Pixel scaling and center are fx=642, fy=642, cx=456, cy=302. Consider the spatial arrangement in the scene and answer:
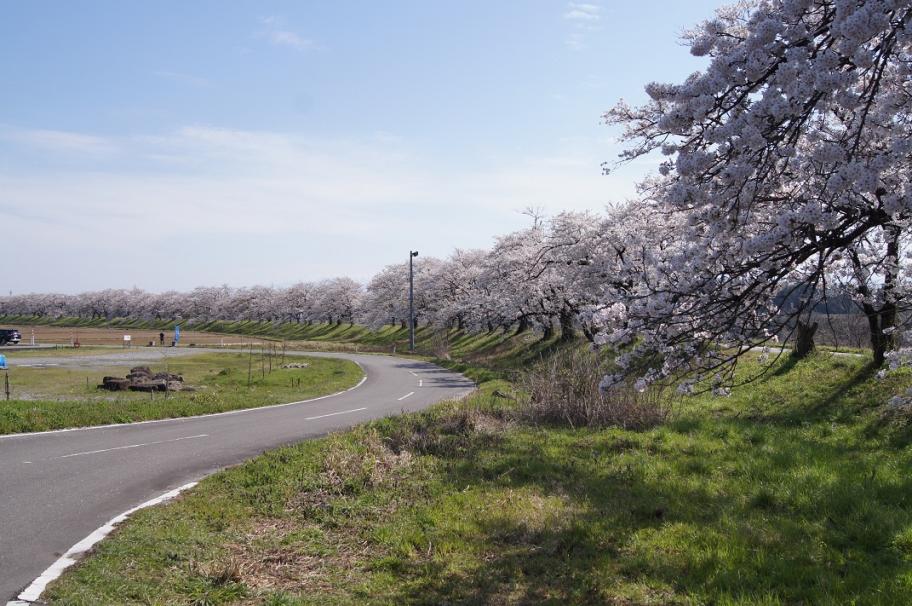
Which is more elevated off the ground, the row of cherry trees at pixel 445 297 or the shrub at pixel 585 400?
the row of cherry trees at pixel 445 297

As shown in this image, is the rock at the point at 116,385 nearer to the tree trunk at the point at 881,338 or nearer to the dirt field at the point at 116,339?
the tree trunk at the point at 881,338

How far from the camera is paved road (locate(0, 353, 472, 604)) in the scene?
737 cm

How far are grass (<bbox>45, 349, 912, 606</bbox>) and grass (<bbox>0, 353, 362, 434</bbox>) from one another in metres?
7.58

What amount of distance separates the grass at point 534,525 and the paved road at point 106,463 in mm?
752

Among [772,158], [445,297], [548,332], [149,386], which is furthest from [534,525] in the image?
[445,297]

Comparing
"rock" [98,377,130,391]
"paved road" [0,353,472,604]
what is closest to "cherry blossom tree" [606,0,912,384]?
"paved road" [0,353,472,604]

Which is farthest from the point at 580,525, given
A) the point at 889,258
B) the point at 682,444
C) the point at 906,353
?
the point at 889,258

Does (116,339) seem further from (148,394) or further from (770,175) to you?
(770,175)

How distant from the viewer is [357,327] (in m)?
107

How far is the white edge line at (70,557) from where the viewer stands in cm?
567

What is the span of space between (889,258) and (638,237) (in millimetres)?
13041

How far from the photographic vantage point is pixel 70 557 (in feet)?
22.0

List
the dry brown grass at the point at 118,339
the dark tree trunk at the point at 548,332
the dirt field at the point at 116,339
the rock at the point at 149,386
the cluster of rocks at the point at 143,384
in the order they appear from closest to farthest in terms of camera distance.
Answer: the rock at the point at 149,386 → the cluster of rocks at the point at 143,384 → the dark tree trunk at the point at 548,332 → the dirt field at the point at 116,339 → the dry brown grass at the point at 118,339

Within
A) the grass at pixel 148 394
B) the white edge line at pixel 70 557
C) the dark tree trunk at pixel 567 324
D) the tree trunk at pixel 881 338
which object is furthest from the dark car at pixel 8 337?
the tree trunk at pixel 881 338
